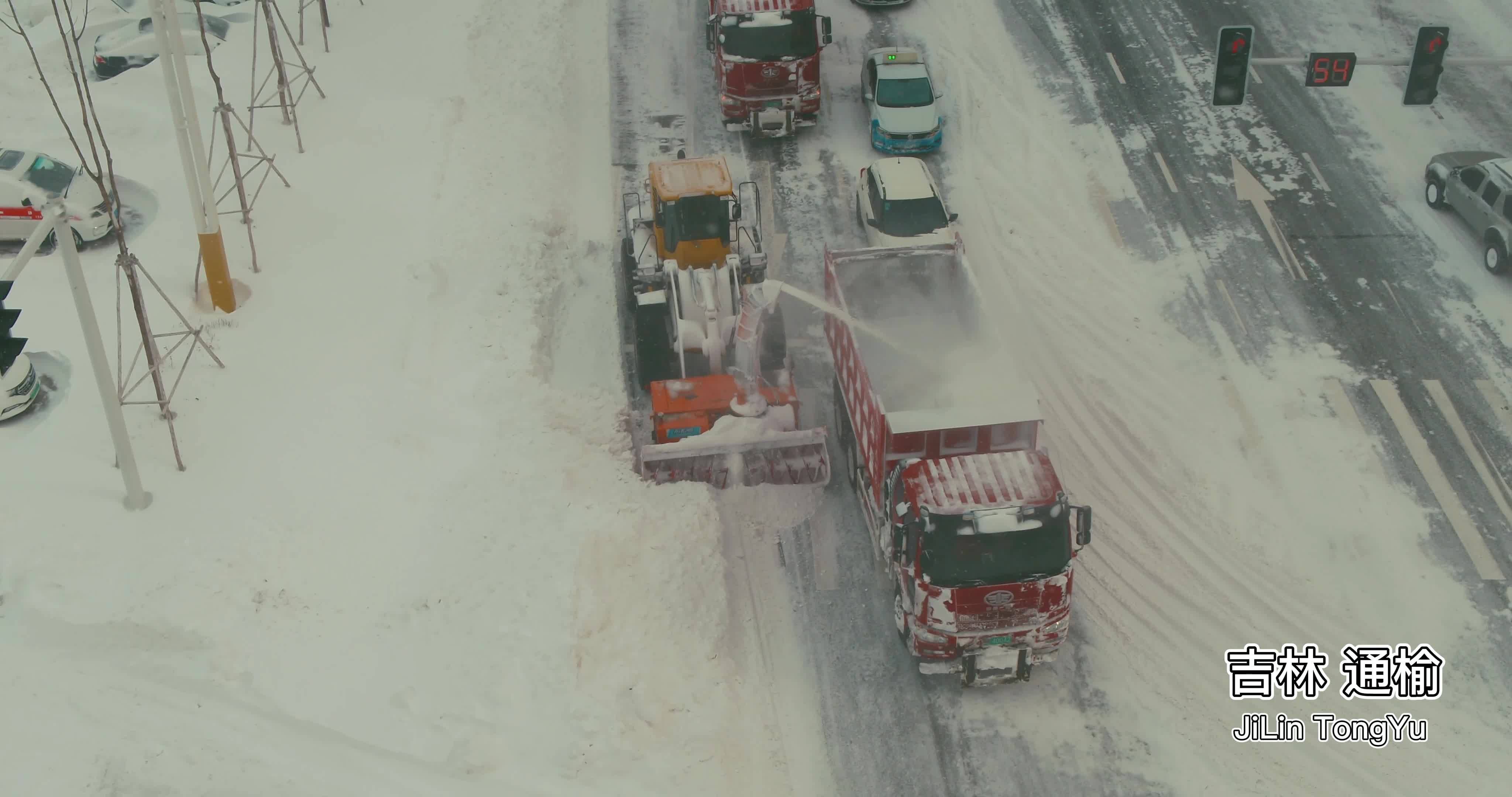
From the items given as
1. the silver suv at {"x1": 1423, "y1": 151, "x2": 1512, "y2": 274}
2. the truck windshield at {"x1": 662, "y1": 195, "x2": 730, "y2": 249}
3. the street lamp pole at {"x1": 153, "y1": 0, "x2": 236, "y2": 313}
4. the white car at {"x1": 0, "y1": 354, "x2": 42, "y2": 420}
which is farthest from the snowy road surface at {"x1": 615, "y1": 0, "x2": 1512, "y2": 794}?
the white car at {"x1": 0, "y1": 354, "x2": 42, "y2": 420}

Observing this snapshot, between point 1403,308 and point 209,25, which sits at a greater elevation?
point 209,25

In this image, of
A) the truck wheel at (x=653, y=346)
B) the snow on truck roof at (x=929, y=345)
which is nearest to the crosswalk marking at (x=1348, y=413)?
the snow on truck roof at (x=929, y=345)

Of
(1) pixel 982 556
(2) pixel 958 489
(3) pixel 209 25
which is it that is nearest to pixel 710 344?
(2) pixel 958 489

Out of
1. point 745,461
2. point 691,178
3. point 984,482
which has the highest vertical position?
point 691,178

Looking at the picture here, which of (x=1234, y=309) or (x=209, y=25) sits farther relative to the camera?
(x=209, y=25)

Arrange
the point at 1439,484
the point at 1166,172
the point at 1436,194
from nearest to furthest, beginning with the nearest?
Result: the point at 1439,484, the point at 1436,194, the point at 1166,172

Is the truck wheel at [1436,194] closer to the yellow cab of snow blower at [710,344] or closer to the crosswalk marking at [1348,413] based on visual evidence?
the crosswalk marking at [1348,413]

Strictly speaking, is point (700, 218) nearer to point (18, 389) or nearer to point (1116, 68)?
point (18, 389)

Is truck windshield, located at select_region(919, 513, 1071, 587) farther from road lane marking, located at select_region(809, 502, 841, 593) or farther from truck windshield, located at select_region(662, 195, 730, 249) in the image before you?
truck windshield, located at select_region(662, 195, 730, 249)

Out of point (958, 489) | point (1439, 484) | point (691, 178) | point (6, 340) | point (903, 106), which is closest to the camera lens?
point (6, 340)
